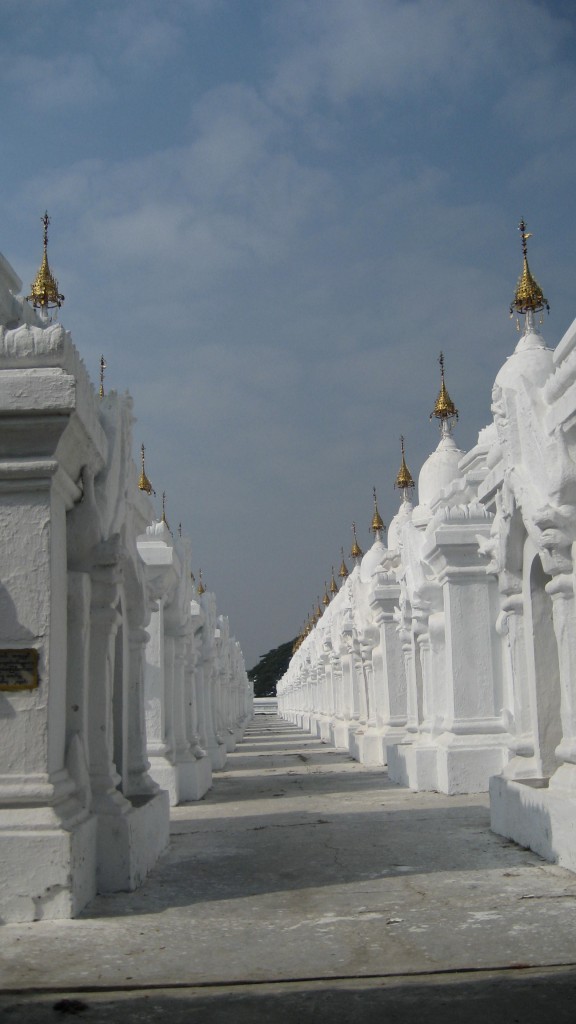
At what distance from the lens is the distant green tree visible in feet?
366

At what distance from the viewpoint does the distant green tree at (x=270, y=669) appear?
366ft

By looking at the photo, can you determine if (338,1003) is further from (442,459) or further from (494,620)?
(442,459)

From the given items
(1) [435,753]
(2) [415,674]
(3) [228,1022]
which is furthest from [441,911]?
(2) [415,674]

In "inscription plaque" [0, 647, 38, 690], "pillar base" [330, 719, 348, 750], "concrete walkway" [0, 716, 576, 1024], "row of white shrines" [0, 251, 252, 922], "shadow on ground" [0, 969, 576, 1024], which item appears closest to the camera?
"shadow on ground" [0, 969, 576, 1024]

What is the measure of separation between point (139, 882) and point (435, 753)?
21.6 feet

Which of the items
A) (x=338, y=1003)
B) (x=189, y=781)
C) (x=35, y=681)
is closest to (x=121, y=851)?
(x=35, y=681)

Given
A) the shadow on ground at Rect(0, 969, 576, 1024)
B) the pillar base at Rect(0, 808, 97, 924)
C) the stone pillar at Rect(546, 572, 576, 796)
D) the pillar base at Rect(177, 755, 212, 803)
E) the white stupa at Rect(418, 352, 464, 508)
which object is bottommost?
the pillar base at Rect(177, 755, 212, 803)

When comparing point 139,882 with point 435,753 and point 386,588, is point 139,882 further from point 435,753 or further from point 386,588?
point 386,588

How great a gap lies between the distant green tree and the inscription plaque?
105844mm

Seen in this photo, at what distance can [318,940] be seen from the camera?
4805 mm

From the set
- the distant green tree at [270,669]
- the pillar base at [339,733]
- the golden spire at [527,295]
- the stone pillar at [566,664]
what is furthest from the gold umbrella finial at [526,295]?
the distant green tree at [270,669]

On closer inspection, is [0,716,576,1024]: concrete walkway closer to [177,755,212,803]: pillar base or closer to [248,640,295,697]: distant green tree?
[177,755,212,803]: pillar base

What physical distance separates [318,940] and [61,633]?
2278 mm

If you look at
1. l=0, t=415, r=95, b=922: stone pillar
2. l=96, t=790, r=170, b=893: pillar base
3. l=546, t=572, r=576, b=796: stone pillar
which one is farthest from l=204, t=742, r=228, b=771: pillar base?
l=0, t=415, r=95, b=922: stone pillar
